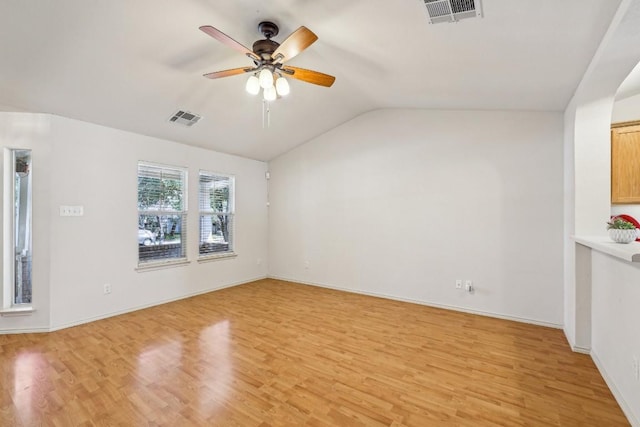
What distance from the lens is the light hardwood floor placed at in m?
1.92

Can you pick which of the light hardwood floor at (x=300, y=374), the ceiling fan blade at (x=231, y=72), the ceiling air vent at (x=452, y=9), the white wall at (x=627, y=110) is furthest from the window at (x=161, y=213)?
the white wall at (x=627, y=110)

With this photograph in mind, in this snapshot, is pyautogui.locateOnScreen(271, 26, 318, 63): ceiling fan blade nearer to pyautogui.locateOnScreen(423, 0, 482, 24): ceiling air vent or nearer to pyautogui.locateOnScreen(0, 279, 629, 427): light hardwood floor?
pyautogui.locateOnScreen(423, 0, 482, 24): ceiling air vent

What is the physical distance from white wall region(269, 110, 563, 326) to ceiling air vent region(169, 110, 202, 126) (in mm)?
2164

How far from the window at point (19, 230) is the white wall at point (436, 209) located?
12.3ft

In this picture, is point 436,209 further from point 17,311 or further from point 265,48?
point 17,311

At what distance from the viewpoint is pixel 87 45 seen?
248 cm

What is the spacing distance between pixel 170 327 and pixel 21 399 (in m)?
1.39

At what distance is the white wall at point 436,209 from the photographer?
3508mm

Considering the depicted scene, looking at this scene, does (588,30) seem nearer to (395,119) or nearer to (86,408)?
(395,119)

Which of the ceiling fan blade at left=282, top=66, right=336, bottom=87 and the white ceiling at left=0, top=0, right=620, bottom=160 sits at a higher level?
the white ceiling at left=0, top=0, right=620, bottom=160

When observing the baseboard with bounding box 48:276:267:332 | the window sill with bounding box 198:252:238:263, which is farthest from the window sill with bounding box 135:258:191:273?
the baseboard with bounding box 48:276:267:332

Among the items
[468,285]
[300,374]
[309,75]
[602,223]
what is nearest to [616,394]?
[602,223]

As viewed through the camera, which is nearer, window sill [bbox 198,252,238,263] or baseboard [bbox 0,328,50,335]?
baseboard [bbox 0,328,50,335]

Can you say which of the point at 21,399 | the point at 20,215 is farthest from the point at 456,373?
the point at 20,215
